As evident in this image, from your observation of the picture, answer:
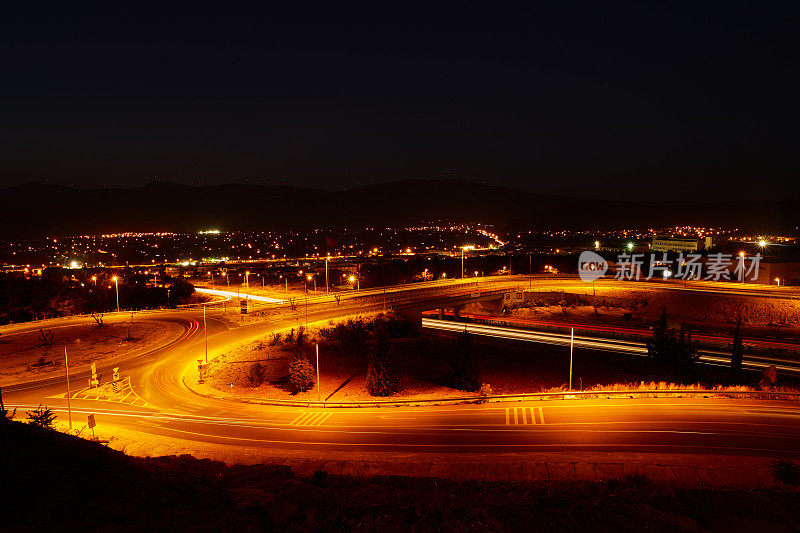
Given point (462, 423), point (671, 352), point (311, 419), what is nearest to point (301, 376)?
point (311, 419)

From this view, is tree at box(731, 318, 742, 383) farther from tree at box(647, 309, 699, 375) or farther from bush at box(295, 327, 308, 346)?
bush at box(295, 327, 308, 346)

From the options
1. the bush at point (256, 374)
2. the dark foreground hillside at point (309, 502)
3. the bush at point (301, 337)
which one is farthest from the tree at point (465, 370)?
the dark foreground hillside at point (309, 502)

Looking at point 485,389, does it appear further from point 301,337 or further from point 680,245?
point 680,245

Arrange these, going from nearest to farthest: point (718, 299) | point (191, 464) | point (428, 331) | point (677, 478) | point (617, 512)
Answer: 1. point (617, 512)
2. point (677, 478)
3. point (191, 464)
4. point (428, 331)
5. point (718, 299)

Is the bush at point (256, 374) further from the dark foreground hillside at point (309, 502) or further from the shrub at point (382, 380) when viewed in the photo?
the dark foreground hillside at point (309, 502)

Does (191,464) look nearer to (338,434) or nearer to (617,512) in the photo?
(338,434)

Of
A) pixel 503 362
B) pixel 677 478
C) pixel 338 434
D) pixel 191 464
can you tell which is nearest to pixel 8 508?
pixel 191 464
